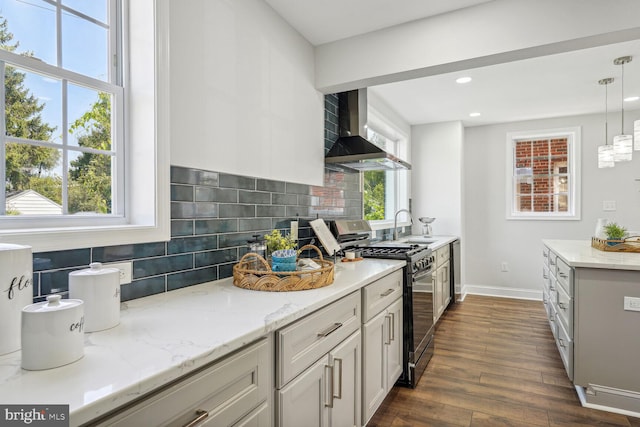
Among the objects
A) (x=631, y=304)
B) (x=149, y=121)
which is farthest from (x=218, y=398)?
(x=631, y=304)

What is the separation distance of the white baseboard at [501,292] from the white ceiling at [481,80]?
2.42 meters

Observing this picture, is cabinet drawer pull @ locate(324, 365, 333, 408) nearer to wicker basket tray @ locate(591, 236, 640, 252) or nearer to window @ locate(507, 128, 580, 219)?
wicker basket tray @ locate(591, 236, 640, 252)

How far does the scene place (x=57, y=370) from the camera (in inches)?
30.5

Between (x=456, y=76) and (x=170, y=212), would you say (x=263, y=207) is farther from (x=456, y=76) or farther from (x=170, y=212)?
(x=456, y=76)

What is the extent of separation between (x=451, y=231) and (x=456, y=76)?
2.34m

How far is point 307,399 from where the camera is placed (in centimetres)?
136

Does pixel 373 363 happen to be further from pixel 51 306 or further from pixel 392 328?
pixel 51 306

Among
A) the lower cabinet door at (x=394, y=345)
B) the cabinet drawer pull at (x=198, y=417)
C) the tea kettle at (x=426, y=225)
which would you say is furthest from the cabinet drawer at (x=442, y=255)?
the cabinet drawer pull at (x=198, y=417)

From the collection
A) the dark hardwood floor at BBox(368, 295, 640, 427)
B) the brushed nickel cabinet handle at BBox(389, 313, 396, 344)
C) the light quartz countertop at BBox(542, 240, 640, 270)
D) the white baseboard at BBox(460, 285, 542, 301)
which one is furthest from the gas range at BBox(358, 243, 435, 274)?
the white baseboard at BBox(460, 285, 542, 301)

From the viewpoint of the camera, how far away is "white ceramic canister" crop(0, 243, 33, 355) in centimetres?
86

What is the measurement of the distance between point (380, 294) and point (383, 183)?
2765 mm

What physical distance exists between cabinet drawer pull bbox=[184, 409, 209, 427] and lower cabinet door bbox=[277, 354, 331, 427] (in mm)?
349

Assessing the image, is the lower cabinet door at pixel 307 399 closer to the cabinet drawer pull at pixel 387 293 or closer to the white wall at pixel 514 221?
the cabinet drawer pull at pixel 387 293

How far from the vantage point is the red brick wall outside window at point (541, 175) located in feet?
16.1
